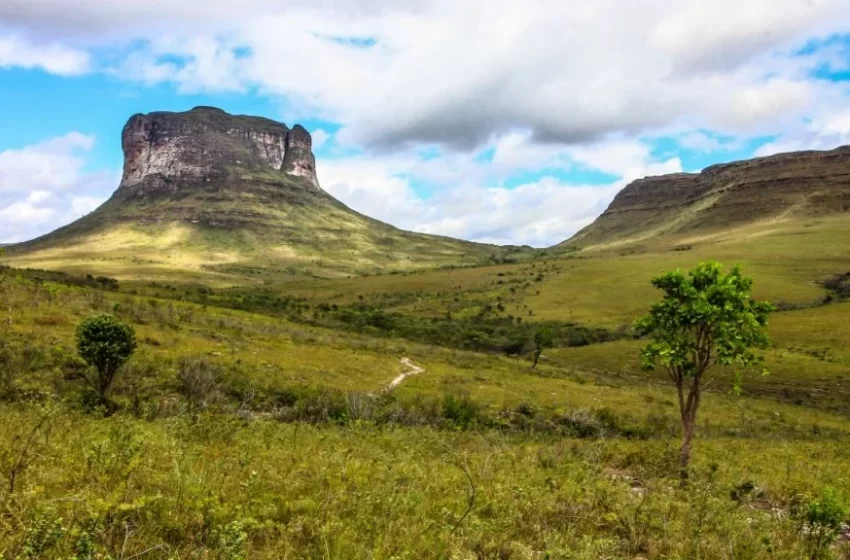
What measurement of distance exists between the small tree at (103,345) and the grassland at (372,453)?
100cm

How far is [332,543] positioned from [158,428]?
670 centimetres

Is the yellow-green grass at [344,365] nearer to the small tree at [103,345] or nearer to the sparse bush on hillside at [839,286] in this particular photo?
the small tree at [103,345]

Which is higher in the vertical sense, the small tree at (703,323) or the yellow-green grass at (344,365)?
the small tree at (703,323)

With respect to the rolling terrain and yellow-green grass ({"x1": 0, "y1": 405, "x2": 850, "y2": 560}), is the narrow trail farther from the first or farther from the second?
yellow-green grass ({"x1": 0, "y1": 405, "x2": 850, "y2": 560})

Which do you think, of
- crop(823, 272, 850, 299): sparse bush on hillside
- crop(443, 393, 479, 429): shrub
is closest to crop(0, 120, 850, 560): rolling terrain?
crop(443, 393, 479, 429): shrub

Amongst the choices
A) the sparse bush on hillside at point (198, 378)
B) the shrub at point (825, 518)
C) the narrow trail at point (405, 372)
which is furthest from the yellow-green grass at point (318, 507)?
the narrow trail at point (405, 372)

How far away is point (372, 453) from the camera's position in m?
11.0

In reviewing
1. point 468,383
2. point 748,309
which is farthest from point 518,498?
point 468,383

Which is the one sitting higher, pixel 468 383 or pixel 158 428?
pixel 158 428

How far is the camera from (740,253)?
562 feet

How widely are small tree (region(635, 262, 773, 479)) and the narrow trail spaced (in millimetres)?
18727

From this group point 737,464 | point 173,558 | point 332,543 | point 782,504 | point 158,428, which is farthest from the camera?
point 737,464

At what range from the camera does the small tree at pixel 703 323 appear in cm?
1422

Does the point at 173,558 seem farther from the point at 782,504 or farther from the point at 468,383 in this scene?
the point at 468,383
